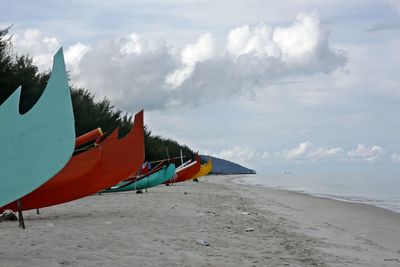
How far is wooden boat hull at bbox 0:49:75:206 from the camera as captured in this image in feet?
22.6

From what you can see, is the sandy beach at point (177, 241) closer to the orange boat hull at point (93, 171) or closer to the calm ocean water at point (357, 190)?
the orange boat hull at point (93, 171)

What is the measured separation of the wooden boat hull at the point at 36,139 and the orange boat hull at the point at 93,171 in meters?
3.31

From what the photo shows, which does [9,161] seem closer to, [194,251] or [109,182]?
[194,251]

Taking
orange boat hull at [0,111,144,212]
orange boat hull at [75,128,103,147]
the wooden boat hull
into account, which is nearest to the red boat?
orange boat hull at [0,111,144,212]

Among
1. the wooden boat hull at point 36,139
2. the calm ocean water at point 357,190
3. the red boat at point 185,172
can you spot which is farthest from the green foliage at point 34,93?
the wooden boat hull at point 36,139

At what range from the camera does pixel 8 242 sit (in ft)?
26.2

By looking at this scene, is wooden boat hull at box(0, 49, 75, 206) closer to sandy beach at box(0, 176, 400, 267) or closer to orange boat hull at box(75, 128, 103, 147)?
sandy beach at box(0, 176, 400, 267)

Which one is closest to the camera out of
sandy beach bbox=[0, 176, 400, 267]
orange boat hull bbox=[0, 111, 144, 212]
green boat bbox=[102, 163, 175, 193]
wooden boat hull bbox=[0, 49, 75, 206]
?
wooden boat hull bbox=[0, 49, 75, 206]

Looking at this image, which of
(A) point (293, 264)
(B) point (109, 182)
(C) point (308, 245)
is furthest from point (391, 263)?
(B) point (109, 182)

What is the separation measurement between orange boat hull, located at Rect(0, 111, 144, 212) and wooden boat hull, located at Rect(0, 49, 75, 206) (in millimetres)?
3308

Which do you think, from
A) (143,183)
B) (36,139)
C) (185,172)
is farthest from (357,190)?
(36,139)

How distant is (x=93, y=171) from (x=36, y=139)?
16.2 ft

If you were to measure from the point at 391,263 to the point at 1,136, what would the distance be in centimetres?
558

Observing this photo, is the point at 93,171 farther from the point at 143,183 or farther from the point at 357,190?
the point at 357,190
